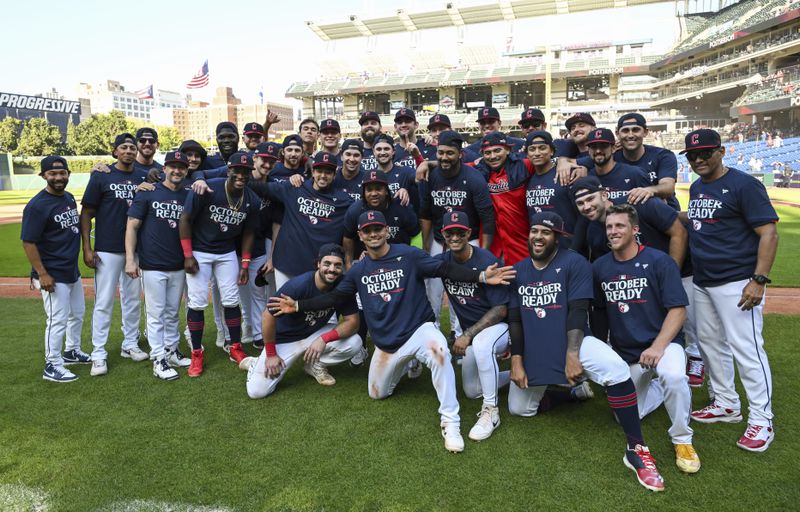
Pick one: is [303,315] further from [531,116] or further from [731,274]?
[731,274]

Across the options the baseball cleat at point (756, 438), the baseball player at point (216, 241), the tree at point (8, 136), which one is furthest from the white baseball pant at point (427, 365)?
the tree at point (8, 136)

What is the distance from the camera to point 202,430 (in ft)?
13.7

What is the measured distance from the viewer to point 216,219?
5461mm

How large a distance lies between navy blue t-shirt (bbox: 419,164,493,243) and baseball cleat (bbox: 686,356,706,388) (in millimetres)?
2322

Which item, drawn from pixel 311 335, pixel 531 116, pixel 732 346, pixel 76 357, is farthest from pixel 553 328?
pixel 76 357

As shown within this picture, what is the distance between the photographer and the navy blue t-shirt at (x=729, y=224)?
12.5ft

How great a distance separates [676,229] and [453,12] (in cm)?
5346

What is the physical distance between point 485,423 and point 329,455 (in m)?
1.16

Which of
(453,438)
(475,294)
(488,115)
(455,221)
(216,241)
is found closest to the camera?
(453,438)

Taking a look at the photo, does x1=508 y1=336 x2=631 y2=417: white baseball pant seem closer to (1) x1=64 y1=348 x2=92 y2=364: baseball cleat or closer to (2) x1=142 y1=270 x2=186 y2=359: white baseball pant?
(2) x1=142 y1=270 x2=186 y2=359: white baseball pant

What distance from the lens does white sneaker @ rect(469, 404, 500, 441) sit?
3959mm

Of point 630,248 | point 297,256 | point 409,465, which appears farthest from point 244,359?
point 630,248

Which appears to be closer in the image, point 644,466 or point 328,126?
point 644,466

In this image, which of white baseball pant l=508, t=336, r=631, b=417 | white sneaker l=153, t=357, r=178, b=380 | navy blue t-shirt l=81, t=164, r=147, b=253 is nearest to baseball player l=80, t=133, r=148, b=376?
navy blue t-shirt l=81, t=164, r=147, b=253
